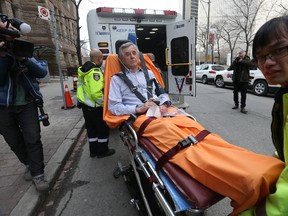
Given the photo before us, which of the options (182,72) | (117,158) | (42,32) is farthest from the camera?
(42,32)

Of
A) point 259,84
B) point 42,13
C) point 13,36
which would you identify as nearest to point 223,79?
point 259,84

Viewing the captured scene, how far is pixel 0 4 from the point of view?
749 inches

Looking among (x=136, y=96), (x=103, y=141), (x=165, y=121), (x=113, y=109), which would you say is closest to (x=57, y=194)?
(x=103, y=141)

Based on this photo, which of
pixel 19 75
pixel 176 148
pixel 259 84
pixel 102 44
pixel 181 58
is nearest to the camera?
pixel 176 148

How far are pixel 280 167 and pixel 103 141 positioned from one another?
123 inches

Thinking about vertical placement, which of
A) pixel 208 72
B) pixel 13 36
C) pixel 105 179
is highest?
pixel 13 36

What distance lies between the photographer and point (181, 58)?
5734mm

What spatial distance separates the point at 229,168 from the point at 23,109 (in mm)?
2500

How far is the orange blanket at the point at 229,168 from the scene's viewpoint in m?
1.00

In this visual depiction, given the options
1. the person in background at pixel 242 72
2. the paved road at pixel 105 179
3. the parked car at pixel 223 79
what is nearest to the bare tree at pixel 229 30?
the parked car at pixel 223 79

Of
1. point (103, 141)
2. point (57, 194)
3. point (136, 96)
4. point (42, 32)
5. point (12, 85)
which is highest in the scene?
point (42, 32)

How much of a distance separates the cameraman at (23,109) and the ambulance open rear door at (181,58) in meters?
3.80

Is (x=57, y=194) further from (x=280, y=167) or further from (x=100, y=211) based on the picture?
(x=280, y=167)

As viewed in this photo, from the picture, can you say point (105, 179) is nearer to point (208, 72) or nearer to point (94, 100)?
point (94, 100)
